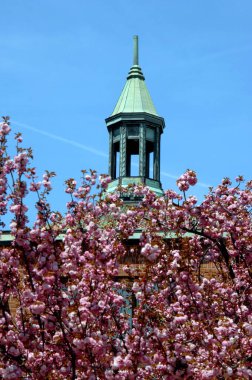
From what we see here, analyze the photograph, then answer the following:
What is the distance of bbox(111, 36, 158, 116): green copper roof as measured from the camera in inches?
1571

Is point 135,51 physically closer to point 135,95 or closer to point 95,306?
point 135,95

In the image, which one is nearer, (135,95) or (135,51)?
(135,95)

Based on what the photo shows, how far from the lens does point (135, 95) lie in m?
40.8

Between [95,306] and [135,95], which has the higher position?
[135,95]

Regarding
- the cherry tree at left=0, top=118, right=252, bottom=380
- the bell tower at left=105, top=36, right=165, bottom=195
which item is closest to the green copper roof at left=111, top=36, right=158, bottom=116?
the bell tower at left=105, top=36, right=165, bottom=195

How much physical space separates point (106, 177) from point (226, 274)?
12.9 feet

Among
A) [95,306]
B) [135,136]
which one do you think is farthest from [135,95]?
[95,306]

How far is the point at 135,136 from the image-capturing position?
127 feet

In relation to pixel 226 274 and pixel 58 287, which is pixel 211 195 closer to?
pixel 226 274

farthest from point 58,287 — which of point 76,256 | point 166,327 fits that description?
point 166,327

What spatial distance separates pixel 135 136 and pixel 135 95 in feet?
10.4

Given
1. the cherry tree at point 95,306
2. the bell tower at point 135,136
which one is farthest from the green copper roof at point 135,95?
the cherry tree at point 95,306

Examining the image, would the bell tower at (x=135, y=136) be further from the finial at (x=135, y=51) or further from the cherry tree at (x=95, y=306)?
the cherry tree at (x=95, y=306)

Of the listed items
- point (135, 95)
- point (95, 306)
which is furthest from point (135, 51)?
point (95, 306)
